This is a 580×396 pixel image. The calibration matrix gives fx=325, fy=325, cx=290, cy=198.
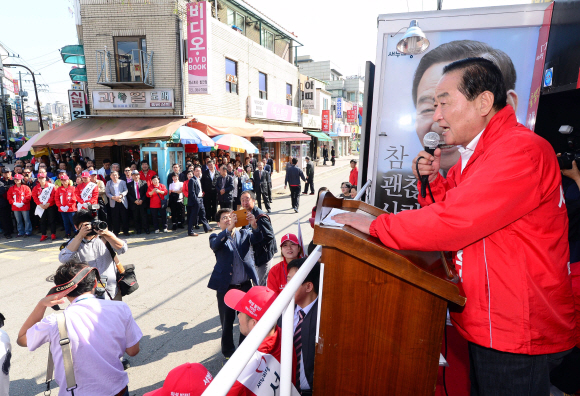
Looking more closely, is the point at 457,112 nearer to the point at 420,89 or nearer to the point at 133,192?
the point at 420,89

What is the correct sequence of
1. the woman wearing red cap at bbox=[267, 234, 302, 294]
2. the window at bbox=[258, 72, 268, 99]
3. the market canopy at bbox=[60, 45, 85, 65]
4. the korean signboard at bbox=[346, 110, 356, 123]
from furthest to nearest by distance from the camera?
the korean signboard at bbox=[346, 110, 356, 123], the window at bbox=[258, 72, 268, 99], the market canopy at bbox=[60, 45, 85, 65], the woman wearing red cap at bbox=[267, 234, 302, 294]

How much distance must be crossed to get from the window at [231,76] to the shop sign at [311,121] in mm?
9356

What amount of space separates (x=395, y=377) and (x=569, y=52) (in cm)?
302

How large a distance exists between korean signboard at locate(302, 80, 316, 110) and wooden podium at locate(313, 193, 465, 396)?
25194mm

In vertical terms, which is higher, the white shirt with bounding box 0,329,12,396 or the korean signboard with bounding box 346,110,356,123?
the korean signboard with bounding box 346,110,356,123

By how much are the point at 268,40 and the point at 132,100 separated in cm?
1144

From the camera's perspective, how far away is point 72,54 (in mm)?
14883

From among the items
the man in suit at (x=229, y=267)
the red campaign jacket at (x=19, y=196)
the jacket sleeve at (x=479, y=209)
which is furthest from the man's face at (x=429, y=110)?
the red campaign jacket at (x=19, y=196)

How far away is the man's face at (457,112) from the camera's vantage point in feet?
4.69

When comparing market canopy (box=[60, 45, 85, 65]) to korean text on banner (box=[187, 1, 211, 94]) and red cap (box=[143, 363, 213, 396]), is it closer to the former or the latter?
korean text on banner (box=[187, 1, 211, 94])

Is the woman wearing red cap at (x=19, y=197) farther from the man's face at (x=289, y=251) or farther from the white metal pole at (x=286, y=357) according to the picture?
the white metal pole at (x=286, y=357)

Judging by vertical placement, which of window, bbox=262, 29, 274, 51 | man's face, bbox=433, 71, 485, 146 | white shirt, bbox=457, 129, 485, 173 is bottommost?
white shirt, bbox=457, 129, 485, 173

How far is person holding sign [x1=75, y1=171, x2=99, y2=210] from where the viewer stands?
28.7 ft

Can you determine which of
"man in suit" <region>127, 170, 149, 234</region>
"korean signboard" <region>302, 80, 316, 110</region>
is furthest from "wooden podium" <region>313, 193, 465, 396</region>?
"korean signboard" <region>302, 80, 316, 110</region>
